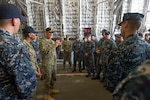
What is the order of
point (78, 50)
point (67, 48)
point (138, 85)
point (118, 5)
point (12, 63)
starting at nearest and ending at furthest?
point (138, 85) → point (12, 63) → point (78, 50) → point (118, 5) → point (67, 48)

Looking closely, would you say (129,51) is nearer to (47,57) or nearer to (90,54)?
(47,57)

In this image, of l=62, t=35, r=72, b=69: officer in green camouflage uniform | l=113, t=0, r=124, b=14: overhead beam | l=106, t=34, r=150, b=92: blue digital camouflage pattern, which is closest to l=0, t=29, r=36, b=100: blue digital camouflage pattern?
l=106, t=34, r=150, b=92: blue digital camouflage pattern

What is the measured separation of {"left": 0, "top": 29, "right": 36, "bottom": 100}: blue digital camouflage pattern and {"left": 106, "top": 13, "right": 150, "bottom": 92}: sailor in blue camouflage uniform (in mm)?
861

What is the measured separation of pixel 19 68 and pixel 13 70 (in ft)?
0.16

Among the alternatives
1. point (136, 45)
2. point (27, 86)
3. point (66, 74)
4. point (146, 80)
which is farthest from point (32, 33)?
point (66, 74)

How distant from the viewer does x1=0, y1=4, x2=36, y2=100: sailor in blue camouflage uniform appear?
1.39 m

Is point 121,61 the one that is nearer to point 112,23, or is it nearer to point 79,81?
point 79,81

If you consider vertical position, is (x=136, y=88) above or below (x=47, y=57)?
above

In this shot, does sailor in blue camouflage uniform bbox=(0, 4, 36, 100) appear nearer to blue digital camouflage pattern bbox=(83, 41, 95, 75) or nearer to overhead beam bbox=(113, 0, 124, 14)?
blue digital camouflage pattern bbox=(83, 41, 95, 75)

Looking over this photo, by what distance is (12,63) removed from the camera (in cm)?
139

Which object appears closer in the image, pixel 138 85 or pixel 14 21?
pixel 138 85

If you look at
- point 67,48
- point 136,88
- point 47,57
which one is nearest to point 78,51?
point 67,48

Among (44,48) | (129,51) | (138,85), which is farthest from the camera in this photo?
(44,48)

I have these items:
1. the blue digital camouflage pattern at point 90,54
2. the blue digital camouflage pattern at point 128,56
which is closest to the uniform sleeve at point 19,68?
the blue digital camouflage pattern at point 128,56
